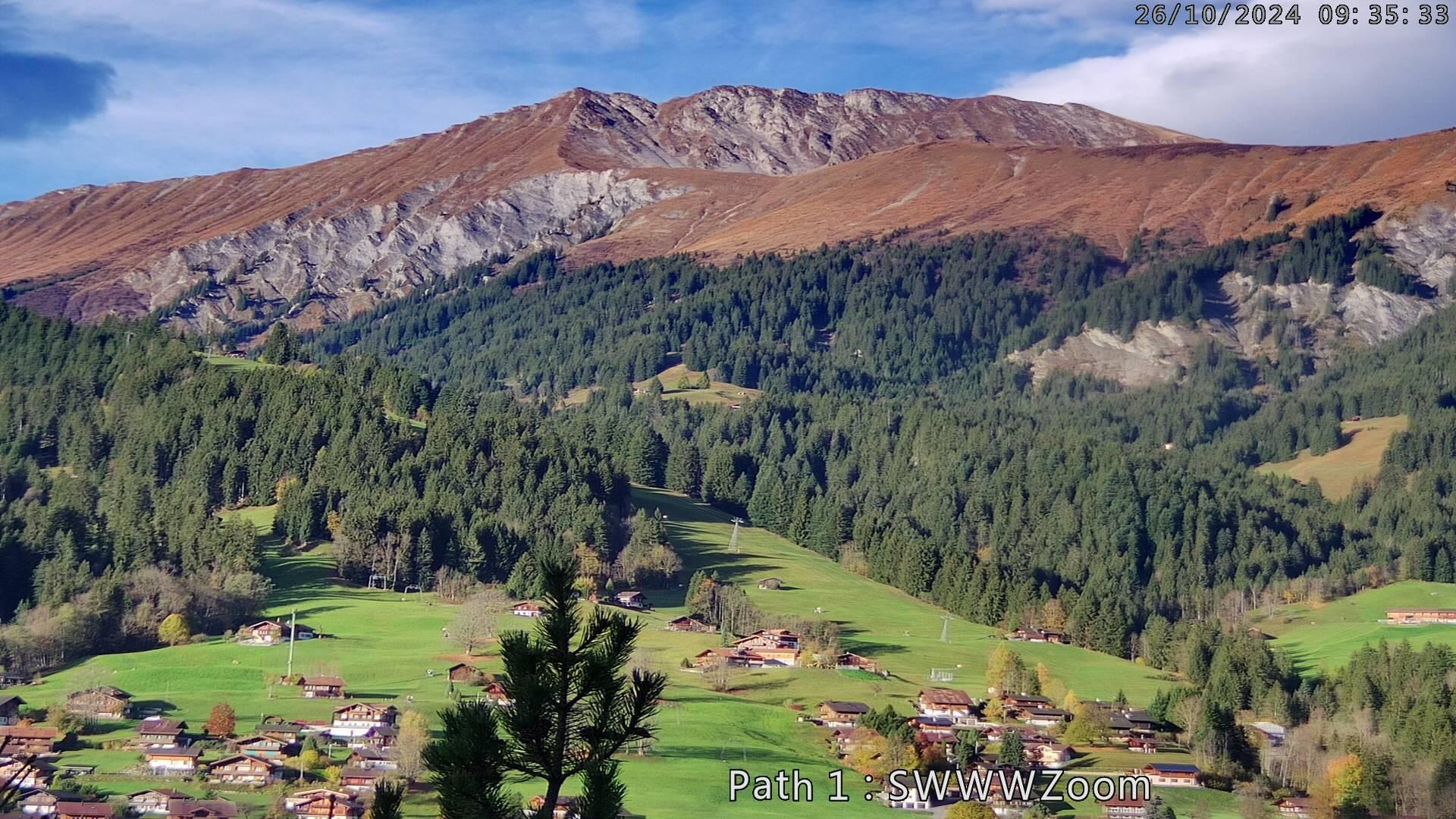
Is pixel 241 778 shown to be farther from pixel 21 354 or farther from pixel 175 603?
pixel 21 354

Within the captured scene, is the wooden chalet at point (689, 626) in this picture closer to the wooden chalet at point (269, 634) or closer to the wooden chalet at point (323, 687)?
the wooden chalet at point (269, 634)

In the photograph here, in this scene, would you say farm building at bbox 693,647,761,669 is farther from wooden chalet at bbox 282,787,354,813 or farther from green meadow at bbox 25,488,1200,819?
wooden chalet at bbox 282,787,354,813

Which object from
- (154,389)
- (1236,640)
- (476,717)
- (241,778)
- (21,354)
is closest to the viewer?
(476,717)

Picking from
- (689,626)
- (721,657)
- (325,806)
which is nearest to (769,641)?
(721,657)

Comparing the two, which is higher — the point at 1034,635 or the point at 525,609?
the point at 525,609

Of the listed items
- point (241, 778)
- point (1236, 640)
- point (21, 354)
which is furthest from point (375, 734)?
point (21, 354)

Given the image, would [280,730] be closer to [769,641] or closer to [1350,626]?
[769,641]
